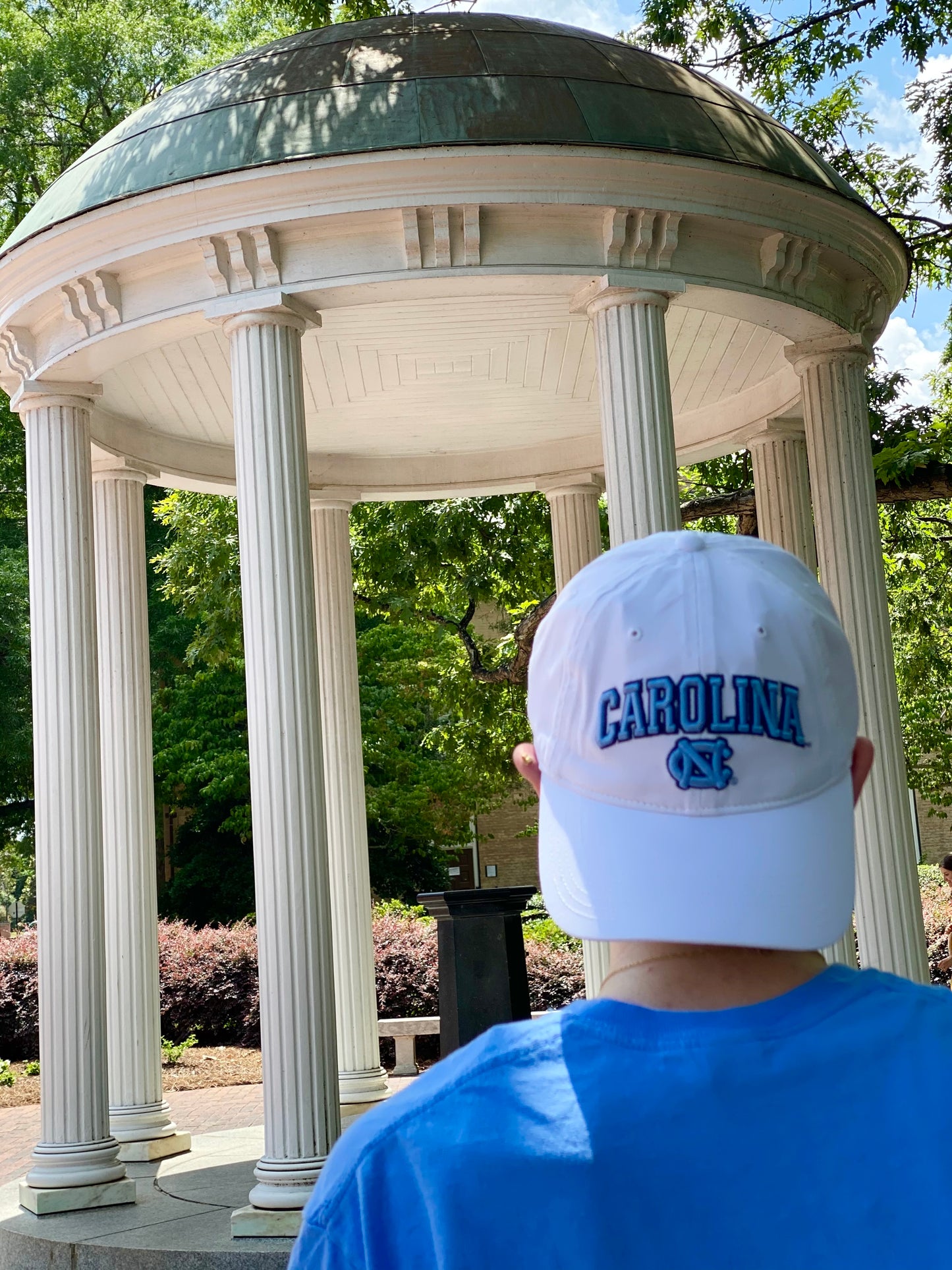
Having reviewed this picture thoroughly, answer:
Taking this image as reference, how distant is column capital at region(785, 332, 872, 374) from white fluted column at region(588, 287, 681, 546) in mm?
1989

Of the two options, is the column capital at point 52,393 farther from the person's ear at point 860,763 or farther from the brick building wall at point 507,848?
the brick building wall at point 507,848

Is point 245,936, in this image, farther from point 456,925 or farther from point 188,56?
point 188,56

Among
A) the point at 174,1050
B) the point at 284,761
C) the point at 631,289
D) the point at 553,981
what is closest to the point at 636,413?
the point at 631,289

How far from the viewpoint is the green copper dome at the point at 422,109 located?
30.0 feet

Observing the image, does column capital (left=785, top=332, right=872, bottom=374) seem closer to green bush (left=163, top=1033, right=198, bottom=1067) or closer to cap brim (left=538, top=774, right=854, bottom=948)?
cap brim (left=538, top=774, right=854, bottom=948)

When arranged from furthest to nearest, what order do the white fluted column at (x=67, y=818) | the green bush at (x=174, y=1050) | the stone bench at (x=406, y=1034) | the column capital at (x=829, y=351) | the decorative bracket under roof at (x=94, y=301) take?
the green bush at (x=174, y=1050), the stone bench at (x=406, y=1034), the column capital at (x=829, y=351), the decorative bracket under roof at (x=94, y=301), the white fluted column at (x=67, y=818)

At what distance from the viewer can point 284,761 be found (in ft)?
29.4

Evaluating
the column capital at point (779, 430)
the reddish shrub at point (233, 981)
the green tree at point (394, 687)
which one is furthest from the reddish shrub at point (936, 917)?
the green tree at point (394, 687)

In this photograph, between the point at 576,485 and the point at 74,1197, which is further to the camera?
the point at 576,485

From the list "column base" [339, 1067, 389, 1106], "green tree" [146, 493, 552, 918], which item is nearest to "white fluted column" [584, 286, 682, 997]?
"column base" [339, 1067, 389, 1106]

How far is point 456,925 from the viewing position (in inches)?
432

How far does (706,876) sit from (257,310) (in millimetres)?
8275

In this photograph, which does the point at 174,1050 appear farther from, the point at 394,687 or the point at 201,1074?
the point at 394,687

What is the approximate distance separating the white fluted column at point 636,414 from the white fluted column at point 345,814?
17.1 feet
